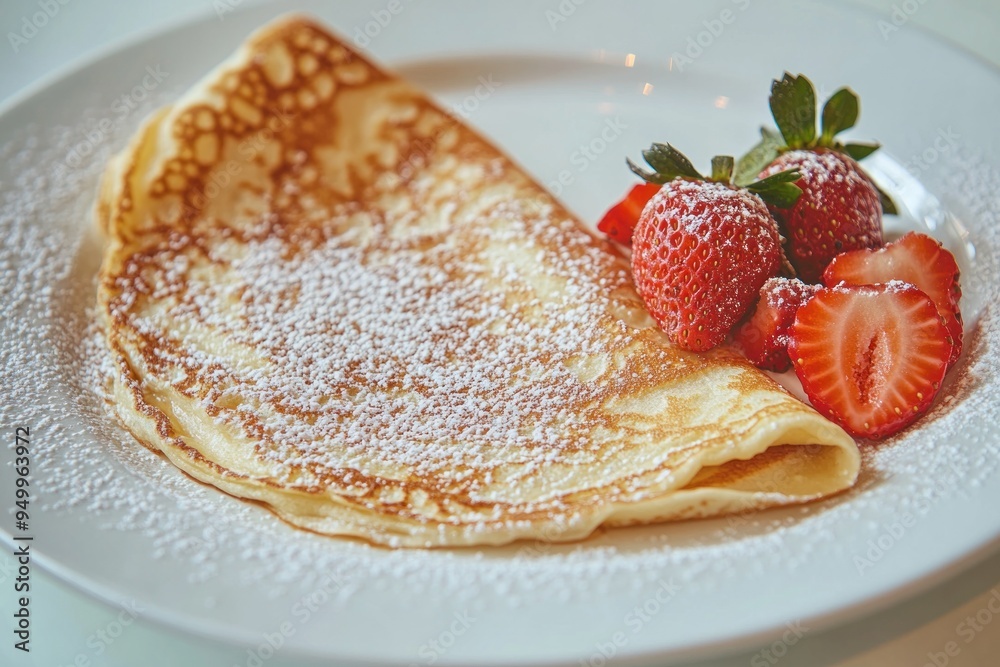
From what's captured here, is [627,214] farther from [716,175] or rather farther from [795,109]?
[795,109]

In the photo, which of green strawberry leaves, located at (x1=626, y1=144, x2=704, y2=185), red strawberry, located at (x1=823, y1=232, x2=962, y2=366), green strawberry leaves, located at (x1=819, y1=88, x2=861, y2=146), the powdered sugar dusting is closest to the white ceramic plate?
the powdered sugar dusting

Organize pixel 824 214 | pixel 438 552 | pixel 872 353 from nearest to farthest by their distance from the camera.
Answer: pixel 438 552 < pixel 872 353 < pixel 824 214

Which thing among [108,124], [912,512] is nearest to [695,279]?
[912,512]

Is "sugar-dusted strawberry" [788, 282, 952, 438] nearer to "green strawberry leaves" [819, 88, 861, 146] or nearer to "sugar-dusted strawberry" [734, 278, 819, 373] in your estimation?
"sugar-dusted strawberry" [734, 278, 819, 373]

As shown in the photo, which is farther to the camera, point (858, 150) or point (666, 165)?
point (858, 150)

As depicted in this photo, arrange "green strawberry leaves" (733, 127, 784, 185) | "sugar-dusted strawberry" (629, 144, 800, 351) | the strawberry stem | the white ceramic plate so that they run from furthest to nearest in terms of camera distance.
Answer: "green strawberry leaves" (733, 127, 784, 185)
the strawberry stem
"sugar-dusted strawberry" (629, 144, 800, 351)
the white ceramic plate

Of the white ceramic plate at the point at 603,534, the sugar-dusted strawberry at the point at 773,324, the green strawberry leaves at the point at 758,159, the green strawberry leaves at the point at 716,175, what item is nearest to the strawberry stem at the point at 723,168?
the green strawberry leaves at the point at 716,175

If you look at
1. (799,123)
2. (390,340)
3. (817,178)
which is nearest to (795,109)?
(799,123)
